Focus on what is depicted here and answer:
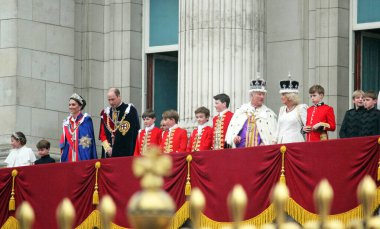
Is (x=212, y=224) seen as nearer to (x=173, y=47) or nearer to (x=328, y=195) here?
(x=173, y=47)

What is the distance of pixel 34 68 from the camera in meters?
27.6

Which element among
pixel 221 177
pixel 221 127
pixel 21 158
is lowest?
pixel 221 177

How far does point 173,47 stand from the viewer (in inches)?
1113

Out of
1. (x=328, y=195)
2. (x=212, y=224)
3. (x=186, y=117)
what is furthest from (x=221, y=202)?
(x=328, y=195)

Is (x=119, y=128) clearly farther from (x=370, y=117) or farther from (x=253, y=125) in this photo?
(x=370, y=117)

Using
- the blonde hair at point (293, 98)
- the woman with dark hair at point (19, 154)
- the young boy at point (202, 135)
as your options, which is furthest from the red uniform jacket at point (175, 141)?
the woman with dark hair at point (19, 154)

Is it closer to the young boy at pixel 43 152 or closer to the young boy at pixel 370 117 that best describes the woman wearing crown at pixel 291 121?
the young boy at pixel 370 117

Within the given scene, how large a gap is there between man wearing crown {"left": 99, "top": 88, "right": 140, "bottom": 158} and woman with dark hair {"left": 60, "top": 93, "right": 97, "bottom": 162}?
1.07 feet

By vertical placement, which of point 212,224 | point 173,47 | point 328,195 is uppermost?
point 173,47

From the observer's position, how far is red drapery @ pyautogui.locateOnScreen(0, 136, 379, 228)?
59.4 feet

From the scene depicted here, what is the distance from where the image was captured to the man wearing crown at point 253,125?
2058cm

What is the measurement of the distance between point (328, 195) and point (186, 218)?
1334cm

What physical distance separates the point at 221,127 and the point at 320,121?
1.94 m

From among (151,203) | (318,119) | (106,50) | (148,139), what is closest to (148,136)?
(148,139)
